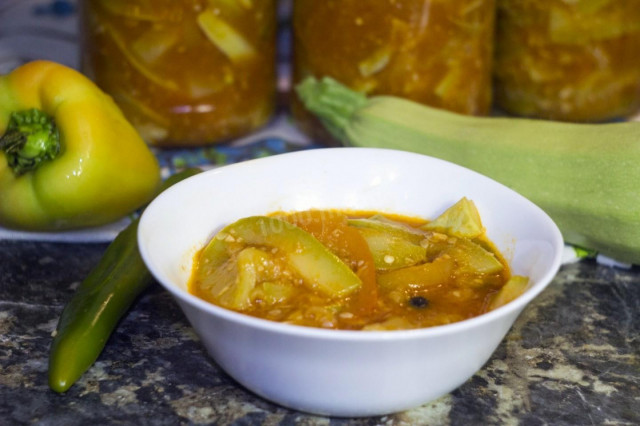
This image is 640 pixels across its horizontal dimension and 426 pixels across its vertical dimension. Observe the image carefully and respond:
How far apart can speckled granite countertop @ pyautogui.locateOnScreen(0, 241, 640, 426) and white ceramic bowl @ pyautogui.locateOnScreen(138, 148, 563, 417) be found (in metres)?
0.08

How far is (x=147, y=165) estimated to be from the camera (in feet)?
5.81

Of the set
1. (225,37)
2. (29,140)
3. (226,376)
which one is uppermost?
(225,37)

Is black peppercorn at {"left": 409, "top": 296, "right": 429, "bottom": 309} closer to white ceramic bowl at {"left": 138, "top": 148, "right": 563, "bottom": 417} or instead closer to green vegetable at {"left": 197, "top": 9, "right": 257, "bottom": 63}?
white ceramic bowl at {"left": 138, "top": 148, "right": 563, "bottom": 417}

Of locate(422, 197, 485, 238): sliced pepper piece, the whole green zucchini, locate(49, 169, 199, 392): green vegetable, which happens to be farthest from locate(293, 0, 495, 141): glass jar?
locate(49, 169, 199, 392): green vegetable

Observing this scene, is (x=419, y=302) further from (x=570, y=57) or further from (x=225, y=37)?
(x=570, y=57)

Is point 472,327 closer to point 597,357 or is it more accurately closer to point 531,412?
point 531,412

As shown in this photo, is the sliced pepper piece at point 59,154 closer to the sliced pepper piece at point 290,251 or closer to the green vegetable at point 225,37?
the green vegetable at point 225,37

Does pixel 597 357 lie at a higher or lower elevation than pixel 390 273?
lower

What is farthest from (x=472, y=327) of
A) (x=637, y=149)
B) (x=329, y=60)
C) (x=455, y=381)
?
(x=329, y=60)

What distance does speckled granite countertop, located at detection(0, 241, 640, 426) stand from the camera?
1188 mm

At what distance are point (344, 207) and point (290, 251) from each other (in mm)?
284

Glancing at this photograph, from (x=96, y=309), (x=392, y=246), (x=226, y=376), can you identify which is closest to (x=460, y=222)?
(x=392, y=246)

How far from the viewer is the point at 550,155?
161 cm

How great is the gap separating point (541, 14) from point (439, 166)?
30.4 inches
